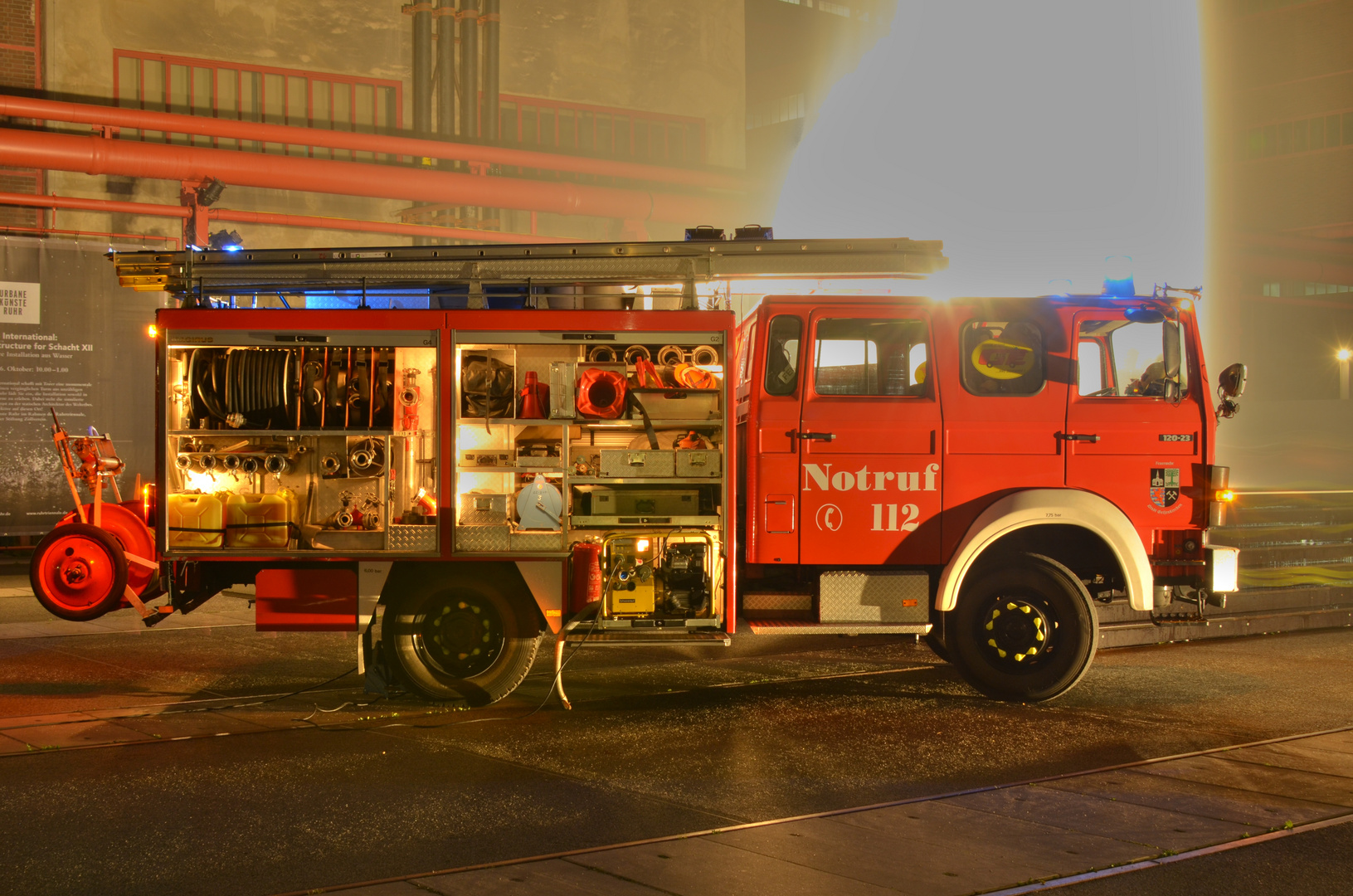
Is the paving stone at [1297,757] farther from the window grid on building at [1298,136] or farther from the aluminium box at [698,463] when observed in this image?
the window grid on building at [1298,136]

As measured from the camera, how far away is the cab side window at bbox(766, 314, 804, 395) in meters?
7.43

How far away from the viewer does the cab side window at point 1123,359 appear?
7.42 metres

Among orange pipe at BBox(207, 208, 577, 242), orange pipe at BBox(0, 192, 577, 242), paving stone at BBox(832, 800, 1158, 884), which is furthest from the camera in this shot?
orange pipe at BBox(207, 208, 577, 242)

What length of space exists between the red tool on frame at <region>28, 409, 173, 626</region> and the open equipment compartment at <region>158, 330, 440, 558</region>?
0.36 m

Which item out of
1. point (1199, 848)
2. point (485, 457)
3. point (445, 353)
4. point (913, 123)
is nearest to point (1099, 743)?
point (1199, 848)

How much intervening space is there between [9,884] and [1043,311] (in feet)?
22.0

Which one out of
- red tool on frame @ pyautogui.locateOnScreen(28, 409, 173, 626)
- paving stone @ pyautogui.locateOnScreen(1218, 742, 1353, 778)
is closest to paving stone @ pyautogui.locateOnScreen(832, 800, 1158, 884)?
paving stone @ pyautogui.locateOnScreen(1218, 742, 1353, 778)

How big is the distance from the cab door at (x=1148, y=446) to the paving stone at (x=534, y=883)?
4509 mm

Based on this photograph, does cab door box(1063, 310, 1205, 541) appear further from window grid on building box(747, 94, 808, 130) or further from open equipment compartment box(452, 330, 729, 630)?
window grid on building box(747, 94, 808, 130)

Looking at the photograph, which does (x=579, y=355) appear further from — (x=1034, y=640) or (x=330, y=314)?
(x=1034, y=640)

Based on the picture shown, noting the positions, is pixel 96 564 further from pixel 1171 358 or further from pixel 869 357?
pixel 1171 358

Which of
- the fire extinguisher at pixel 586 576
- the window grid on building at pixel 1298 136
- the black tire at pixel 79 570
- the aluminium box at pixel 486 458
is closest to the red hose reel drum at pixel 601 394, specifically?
the aluminium box at pixel 486 458

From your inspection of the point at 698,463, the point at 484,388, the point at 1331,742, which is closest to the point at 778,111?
the point at 484,388

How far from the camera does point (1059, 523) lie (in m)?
7.17
